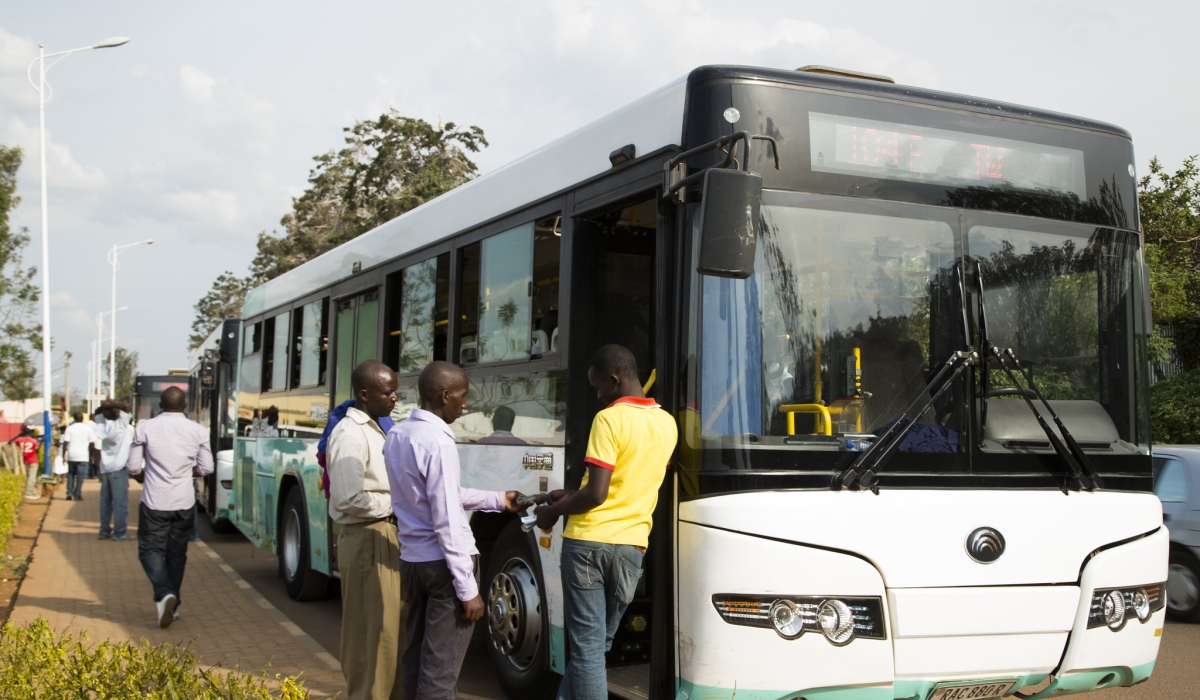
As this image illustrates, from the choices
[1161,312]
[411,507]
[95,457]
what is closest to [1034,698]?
[411,507]

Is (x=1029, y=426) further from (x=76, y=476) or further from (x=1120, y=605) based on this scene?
(x=76, y=476)

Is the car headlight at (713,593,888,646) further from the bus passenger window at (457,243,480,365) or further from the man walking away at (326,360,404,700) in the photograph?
the bus passenger window at (457,243,480,365)

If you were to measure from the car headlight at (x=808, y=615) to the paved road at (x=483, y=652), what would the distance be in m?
2.80

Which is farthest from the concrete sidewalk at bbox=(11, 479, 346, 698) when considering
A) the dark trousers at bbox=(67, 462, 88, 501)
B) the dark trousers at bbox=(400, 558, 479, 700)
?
the dark trousers at bbox=(67, 462, 88, 501)

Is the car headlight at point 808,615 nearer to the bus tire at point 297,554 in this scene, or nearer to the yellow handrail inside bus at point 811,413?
the yellow handrail inside bus at point 811,413

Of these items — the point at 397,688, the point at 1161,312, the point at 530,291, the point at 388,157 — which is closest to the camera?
the point at 397,688

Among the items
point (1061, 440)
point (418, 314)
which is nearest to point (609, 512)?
point (1061, 440)

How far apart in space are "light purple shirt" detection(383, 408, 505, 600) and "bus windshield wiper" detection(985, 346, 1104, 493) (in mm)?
2477

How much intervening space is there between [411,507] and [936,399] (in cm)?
236

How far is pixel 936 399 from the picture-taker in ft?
15.3

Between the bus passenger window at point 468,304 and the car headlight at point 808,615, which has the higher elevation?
the bus passenger window at point 468,304

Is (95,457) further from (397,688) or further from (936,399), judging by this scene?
(936,399)

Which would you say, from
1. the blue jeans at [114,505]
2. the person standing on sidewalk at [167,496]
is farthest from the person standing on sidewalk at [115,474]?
the person standing on sidewalk at [167,496]

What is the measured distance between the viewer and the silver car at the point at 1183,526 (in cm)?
904
